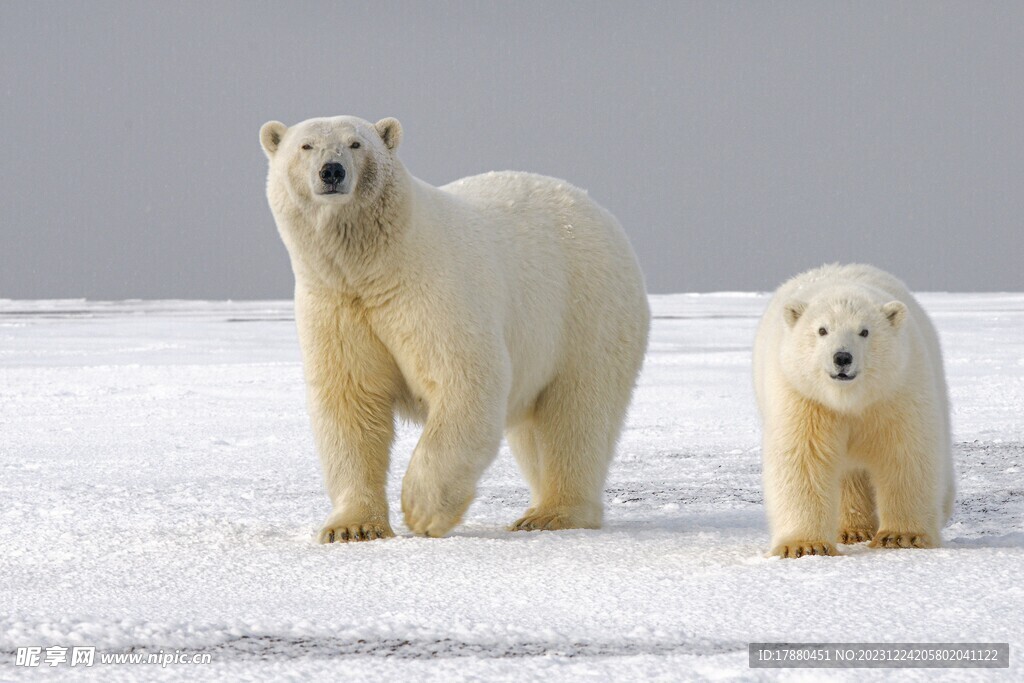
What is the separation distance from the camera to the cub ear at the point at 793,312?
14.4 feet

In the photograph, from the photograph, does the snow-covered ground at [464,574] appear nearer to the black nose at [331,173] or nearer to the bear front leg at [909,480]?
the bear front leg at [909,480]

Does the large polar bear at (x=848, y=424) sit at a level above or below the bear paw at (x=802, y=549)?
above

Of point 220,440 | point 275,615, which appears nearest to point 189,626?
point 275,615

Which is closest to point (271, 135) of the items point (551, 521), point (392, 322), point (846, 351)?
point (392, 322)

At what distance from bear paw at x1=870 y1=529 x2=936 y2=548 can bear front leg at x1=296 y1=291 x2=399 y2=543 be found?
5.90 ft

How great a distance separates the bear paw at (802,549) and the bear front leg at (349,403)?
1468mm

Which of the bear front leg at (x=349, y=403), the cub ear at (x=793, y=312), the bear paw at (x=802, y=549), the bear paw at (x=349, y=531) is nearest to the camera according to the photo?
the bear paw at (x=802, y=549)

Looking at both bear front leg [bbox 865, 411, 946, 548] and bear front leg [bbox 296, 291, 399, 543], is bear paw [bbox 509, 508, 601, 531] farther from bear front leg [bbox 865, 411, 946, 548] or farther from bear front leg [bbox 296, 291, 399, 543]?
bear front leg [bbox 865, 411, 946, 548]

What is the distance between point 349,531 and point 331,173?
131cm

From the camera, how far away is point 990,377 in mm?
12383

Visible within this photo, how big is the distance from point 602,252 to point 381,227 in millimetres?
1437

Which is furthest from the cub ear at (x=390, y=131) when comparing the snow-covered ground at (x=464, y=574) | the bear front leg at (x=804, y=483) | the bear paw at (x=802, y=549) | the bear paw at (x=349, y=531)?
the bear paw at (x=802, y=549)

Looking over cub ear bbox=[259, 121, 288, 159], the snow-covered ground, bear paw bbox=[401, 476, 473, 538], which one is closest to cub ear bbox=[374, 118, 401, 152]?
cub ear bbox=[259, 121, 288, 159]

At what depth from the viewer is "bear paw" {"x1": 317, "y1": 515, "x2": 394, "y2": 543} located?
4.55 m
